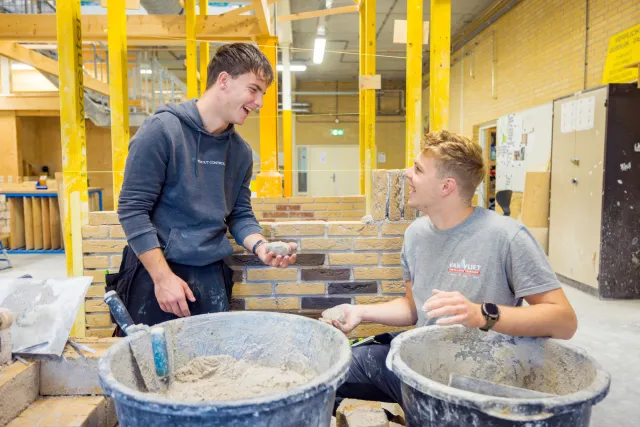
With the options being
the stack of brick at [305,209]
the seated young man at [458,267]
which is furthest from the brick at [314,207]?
the seated young man at [458,267]

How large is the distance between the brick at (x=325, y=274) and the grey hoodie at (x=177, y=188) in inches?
32.0

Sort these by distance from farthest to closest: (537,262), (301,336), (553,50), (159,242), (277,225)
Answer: (553,50) < (277,225) < (159,242) < (537,262) < (301,336)

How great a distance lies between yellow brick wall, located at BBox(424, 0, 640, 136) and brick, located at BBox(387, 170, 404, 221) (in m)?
4.73

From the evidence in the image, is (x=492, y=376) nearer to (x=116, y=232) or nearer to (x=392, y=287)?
(x=392, y=287)

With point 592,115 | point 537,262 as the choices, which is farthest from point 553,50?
point 537,262

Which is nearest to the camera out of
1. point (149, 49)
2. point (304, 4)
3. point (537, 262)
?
point (537, 262)

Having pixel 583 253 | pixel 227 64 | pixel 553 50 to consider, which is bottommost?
pixel 583 253

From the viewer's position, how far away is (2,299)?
62.4 inches

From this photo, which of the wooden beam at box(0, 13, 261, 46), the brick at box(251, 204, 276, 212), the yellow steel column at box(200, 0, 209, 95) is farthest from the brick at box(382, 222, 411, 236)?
the yellow steel column at box(200, 0, 209, 95)

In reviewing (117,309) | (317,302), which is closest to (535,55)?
(317,302)

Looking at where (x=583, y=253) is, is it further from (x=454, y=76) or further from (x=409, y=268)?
(x=454, y=76)

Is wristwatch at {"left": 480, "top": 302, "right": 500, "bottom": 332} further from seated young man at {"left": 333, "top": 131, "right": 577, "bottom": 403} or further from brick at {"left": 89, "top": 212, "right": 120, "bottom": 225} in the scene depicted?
brick at {"left": 89, "top": 212, "right": 120, "bottom": 225}

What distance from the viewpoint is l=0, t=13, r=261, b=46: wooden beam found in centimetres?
502

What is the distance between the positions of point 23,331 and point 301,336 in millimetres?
908
